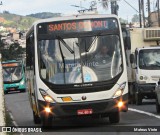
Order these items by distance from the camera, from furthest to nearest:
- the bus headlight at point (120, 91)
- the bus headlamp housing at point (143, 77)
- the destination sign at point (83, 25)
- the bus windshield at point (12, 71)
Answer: the bus windshield at point (12, 71) → the bus headlamp housing at point (143, 77) → the destination sign at point (83, 25) → the bus headlight at point (120, 91)

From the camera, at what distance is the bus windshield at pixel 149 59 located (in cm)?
2425

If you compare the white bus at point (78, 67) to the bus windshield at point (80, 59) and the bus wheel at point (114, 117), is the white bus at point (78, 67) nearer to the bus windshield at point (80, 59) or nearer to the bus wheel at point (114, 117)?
the bus windshield at point (80, 59)

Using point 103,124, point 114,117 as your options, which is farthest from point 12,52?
point 114,117

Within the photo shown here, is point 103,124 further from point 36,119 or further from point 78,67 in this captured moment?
point 36,119

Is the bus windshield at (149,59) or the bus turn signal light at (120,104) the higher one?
the bus windshield at (149,59)

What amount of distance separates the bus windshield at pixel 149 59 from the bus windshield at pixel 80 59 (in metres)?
8.42

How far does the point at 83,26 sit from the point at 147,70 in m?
8.89

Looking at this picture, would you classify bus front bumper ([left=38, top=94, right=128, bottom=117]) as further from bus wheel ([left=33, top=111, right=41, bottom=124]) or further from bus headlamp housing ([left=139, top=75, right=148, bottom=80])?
bus headlamp housing ([left=139, top=75, right=148, bottom=80])

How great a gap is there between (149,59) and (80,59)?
9.06 meters

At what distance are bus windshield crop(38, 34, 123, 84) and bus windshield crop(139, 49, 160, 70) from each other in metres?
8.42

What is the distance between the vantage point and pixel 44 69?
51.3 feet

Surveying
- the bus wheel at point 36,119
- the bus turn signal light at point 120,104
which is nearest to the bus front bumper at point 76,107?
the bus turn signal light at point 120,104

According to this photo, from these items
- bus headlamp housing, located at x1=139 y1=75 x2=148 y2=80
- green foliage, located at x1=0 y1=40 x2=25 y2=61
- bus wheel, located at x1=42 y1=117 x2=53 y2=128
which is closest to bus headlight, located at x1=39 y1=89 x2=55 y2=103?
bus wheel, located at x1=42 y1=117 x2=53 y2=128

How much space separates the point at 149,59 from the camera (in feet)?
79.8
